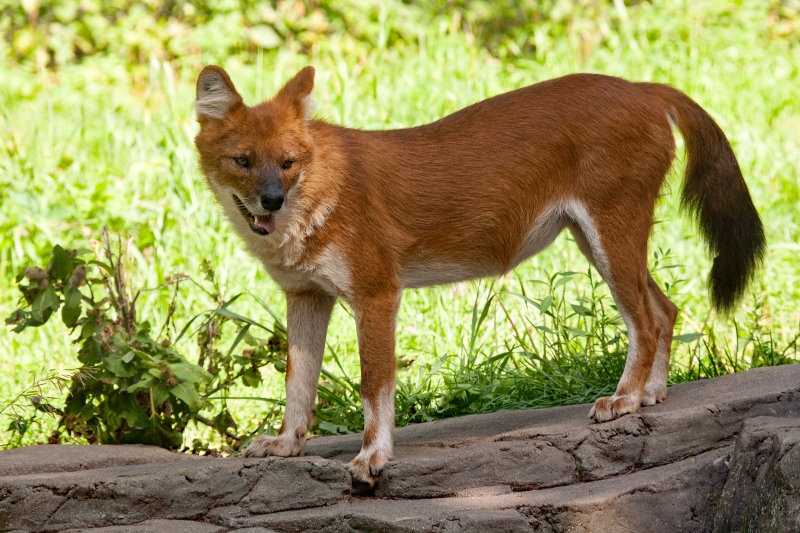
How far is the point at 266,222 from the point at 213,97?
24.8 inches

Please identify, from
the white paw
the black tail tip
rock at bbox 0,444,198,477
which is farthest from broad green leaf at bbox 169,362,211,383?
the black tail tip

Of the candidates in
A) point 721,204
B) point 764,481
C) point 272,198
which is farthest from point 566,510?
point 721,204

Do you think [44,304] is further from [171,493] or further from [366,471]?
[366,471]

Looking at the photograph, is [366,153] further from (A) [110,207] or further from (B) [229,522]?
(A) [110,207]

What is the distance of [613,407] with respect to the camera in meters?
4.32

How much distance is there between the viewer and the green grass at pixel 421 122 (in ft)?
17.8

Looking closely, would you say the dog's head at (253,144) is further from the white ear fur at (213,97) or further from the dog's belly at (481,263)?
the dog's belly at (481,263)

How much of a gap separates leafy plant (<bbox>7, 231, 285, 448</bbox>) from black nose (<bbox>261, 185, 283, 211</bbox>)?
1.16 metres

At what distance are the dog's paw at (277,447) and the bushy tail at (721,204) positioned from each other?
2.26 m

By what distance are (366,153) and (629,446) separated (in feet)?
5.87

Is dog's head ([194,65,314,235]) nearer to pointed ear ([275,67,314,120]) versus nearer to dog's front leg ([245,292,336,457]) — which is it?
pointed ear ([275,67,314,120])

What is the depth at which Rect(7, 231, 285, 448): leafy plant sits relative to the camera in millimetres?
4668

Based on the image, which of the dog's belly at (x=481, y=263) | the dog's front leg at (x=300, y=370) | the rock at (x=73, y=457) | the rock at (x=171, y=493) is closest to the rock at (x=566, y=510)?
the rock at (x=171, y=493)

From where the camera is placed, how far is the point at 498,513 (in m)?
3.63
